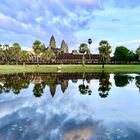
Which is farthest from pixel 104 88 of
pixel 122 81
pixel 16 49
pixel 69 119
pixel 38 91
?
pixel 16 49

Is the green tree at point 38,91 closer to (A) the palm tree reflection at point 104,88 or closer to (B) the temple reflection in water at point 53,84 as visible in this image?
(B) the temple reflection in water at point 53,84

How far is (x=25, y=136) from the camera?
17.9 meters

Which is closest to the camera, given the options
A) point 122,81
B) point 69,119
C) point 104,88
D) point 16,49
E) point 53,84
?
point 69,119

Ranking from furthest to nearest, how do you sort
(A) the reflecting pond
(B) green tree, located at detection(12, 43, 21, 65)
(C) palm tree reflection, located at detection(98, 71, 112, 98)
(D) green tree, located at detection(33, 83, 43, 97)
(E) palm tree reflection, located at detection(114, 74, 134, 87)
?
(B) green tree, located at detection(12, 43, 21, 65) < (E) palm tree reflection, located at detection(114, 74, 134, 87) < (C) palm tree reflection, located at detection(98, 71, 112, 98) < (D) green tree, located at detection(33, 83, 43, 97) < (A) the reflecting pond

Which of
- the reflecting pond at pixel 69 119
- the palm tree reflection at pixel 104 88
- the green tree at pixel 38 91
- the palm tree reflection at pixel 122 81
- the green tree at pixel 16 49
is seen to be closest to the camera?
the reflecting pond at pixel 69 119

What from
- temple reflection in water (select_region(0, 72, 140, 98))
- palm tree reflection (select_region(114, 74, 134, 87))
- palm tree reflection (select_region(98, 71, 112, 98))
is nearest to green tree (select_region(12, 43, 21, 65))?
palm tree reflection (select_region(114, 74, 134, 87))

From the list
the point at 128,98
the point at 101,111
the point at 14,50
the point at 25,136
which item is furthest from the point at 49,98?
the point at 14,50

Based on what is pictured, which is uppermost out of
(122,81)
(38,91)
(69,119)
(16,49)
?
(16,49)

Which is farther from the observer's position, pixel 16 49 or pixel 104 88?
pixel 16 49

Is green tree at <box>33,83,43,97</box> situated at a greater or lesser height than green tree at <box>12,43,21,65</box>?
lesser

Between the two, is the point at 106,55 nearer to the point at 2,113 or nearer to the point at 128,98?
the point at 128,98

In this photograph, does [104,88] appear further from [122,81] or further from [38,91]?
[122,81]

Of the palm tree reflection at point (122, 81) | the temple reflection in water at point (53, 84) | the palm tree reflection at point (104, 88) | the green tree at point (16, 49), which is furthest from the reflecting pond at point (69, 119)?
the green tree at point (16, 49)

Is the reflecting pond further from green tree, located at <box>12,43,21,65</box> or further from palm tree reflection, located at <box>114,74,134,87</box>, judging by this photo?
green tree, located at <box>12,43,21,65</box>
